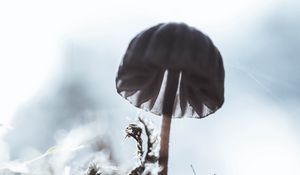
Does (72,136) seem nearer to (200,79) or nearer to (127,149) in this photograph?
(127,149)

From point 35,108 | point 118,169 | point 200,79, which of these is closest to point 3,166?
point 118,169

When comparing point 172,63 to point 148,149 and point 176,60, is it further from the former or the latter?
point 148,149

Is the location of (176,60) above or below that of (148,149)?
above

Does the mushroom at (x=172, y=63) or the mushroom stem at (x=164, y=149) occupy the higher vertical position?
the mushroom at (x=172, y=63)

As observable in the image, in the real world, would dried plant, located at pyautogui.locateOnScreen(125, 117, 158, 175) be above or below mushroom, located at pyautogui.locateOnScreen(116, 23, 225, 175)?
Answer: below

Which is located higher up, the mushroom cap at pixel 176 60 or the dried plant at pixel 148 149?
the mushroom cap at pixel 176 60

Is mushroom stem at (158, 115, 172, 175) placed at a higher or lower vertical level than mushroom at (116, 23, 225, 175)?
lower

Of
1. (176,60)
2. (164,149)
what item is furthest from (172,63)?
(164,149)

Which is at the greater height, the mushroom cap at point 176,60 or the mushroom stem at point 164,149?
the mushroom cap at point 176,60

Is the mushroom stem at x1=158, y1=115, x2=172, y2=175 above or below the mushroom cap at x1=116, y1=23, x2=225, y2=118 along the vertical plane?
below

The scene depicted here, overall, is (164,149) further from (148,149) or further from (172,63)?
(172,63)

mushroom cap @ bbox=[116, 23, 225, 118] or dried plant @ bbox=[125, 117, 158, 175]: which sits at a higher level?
mushroom cap @ bbox=[116, 23, 225, 118]
